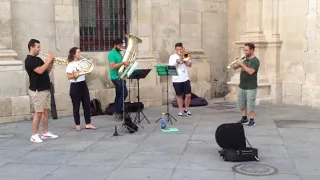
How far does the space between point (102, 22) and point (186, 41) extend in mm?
2616

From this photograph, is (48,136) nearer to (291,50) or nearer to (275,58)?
(275,58)

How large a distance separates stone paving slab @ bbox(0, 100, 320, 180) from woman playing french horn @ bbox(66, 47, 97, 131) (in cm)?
35

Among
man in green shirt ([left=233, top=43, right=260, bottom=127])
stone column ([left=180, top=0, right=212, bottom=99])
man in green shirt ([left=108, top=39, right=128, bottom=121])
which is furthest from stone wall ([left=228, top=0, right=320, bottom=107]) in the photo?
man in green shirt ([left=108, top=39, right=128, bottom=121])

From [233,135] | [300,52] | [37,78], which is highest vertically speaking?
[300,52]

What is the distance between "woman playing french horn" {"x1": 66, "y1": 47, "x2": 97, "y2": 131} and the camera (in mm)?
8461

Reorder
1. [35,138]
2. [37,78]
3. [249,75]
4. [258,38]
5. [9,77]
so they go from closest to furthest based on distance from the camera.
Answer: [37,78]
[35,138]
[249,75]
[9,77]
[258,38]

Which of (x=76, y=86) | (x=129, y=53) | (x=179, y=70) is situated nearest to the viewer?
(x=76, y=86)

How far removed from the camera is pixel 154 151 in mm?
6898

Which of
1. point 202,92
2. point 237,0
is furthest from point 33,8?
point 237,0

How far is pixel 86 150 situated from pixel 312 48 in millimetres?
6940

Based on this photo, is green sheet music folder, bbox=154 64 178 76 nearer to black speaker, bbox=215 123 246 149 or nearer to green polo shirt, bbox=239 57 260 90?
green polo shirt, bbox=239 57 260 90

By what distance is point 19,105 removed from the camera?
9.63 metres

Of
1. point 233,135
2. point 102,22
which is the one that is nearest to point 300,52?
point 102,22

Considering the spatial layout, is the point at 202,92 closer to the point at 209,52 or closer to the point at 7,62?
the point at 209,52
